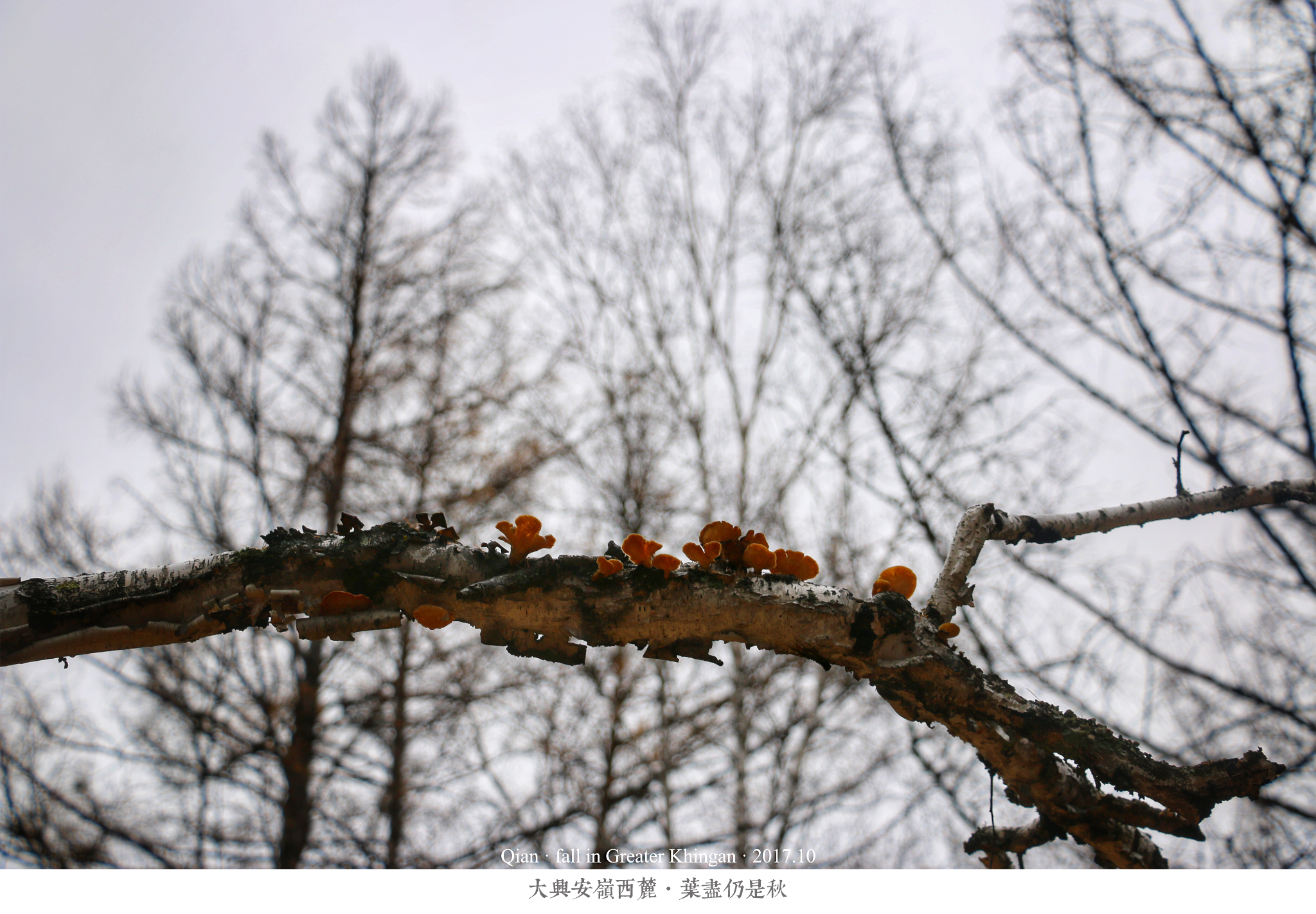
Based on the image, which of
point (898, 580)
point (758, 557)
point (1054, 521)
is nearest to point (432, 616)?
point (758, 557)

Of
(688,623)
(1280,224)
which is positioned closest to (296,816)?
(688,623)

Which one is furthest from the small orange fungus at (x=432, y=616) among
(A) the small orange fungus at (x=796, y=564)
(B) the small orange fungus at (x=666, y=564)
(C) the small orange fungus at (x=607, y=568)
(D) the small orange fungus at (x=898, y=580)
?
(D) the small orange fungus at (x=898, y=580)

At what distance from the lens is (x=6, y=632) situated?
137 cm

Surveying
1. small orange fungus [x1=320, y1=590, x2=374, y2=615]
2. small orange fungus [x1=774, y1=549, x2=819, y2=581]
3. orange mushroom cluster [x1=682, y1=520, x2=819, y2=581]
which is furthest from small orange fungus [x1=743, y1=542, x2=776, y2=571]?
small orange fungus [x1=320, y1=590, x2=374, y2=615]

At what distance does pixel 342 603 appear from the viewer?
139cm

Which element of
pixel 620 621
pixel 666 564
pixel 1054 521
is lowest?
pixel 620 621

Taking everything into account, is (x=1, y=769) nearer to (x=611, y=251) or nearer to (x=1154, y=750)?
(x=611, y=251)

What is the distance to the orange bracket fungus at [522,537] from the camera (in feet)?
4.94

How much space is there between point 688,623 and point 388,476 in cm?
436

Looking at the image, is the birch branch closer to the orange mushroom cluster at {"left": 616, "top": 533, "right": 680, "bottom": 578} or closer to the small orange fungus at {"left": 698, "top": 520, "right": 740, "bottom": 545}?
the small orange fungus at {"left": 698, "top": 520, "right": 740, "bottom": 545}

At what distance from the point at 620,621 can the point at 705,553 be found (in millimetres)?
257

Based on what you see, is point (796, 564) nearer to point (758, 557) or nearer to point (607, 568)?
point (758, 557)

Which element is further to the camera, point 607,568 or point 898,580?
point 898,580

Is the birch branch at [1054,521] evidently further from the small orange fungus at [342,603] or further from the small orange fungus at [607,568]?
the small orange fungus at [342,603]
